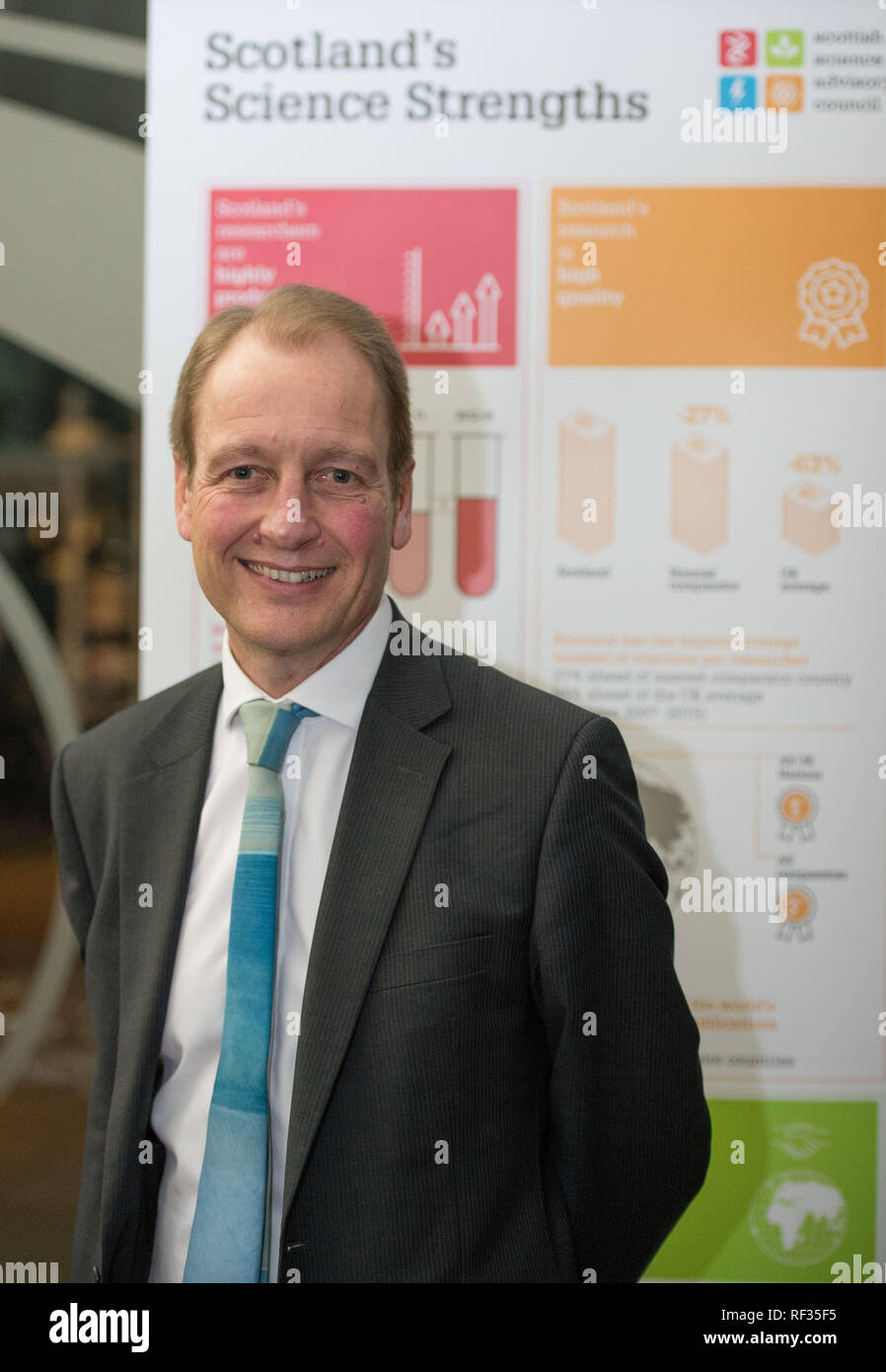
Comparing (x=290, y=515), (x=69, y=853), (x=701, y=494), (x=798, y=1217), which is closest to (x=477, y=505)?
(x=701, y=494)

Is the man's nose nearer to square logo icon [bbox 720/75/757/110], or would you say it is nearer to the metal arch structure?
the metal arch structure

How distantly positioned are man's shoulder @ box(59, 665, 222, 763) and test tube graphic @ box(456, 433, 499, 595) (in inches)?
32.2

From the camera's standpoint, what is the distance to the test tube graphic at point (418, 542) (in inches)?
102

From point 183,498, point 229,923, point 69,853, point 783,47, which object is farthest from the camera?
point 783,47

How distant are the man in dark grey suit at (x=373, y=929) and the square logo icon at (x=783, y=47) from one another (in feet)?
4.43

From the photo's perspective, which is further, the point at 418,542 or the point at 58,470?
the point at 58,470

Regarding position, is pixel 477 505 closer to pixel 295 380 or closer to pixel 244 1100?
pixel 295 380

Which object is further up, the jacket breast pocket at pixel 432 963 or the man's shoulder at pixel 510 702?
the man's shoulder at pixel 510 702

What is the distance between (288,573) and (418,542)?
0.97 metres

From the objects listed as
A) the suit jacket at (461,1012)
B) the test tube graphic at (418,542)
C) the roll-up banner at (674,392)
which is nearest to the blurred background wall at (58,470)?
the roll-up banner at (674,392)

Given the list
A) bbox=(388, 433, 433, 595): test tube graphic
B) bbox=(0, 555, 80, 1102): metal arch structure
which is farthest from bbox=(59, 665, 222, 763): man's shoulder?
bbox=(0, 555, 80, 1102): metal arch structure

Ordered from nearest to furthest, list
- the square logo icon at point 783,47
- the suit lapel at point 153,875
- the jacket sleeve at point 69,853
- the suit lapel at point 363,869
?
1. the suit lapel at point 363,869
2. the suit lapel at point 153,875
3. the jacket sleeve at point 69,853
4. the square logo icon at point 783,47

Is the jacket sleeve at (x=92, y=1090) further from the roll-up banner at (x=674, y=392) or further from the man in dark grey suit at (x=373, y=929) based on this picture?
the roll-up banner at (x=674, y=392)

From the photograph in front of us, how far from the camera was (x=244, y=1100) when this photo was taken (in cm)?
155
